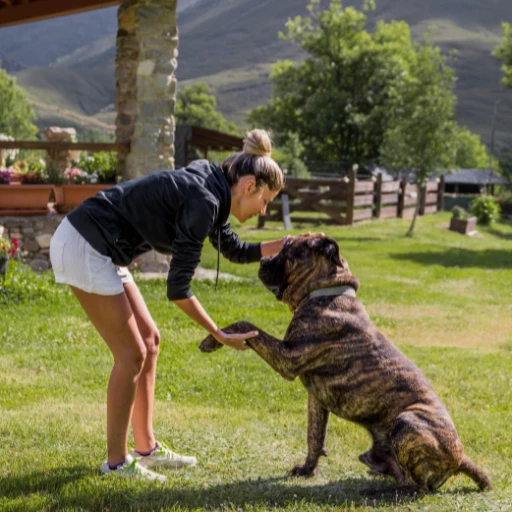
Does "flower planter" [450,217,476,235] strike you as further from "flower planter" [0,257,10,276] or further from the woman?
the woman

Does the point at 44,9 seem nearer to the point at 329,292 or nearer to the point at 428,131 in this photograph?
the point at 329,292

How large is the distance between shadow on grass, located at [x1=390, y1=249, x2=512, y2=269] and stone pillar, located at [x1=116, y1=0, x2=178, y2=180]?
6.96 meters

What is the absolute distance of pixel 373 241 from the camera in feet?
66.3

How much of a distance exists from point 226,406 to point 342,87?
2069 inches

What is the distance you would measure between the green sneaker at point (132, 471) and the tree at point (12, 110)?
91.2m

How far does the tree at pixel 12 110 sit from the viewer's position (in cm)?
9256

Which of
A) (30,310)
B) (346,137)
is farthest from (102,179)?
(346,137)

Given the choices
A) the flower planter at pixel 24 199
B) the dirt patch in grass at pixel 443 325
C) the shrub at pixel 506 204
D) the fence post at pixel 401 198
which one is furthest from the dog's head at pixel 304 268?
the shrub at pixel 506 204

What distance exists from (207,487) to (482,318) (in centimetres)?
724

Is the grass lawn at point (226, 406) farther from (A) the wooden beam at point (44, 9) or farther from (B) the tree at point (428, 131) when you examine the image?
(B) the tree at point (428, 131)

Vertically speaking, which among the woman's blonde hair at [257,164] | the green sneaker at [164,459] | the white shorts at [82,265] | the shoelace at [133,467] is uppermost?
the woman's blonde hair at [257,164]

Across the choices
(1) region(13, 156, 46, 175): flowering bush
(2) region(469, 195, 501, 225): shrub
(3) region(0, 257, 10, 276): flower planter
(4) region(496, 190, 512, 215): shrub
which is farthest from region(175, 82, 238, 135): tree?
(3) region(0, 257, 10, 276): flower planter

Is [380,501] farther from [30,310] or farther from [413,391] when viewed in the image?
[30,310]

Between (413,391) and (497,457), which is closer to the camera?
(413,391)
